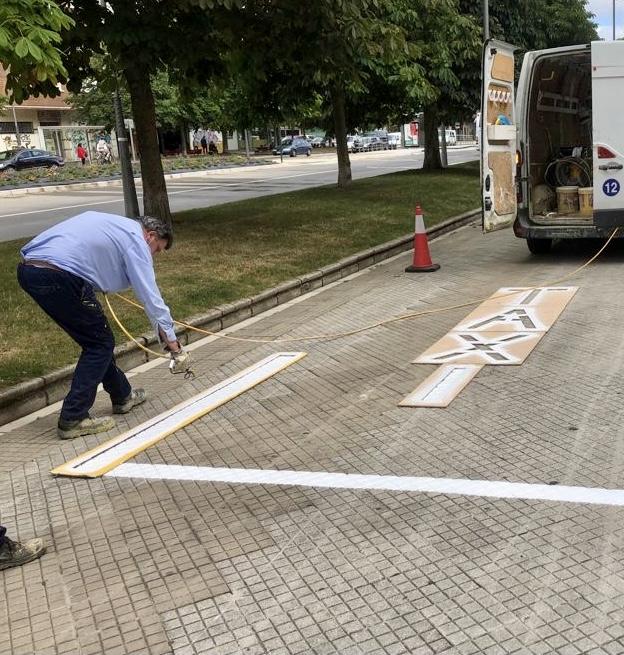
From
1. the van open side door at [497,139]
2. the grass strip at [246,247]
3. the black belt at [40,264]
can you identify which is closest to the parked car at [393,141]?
the grass strip at [246,247]

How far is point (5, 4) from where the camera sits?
5.76 meters

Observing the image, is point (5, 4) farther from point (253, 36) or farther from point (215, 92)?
point (215, 92)

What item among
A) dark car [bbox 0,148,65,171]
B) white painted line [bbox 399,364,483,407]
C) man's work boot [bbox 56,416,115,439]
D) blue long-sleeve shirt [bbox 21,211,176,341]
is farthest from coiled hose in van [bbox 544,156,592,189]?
dark car [bbox 0,148,65,171]

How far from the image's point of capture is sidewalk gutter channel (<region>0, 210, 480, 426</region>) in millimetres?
5914

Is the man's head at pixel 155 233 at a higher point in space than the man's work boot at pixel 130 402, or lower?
higher

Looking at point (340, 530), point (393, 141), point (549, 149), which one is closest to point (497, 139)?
point (549, 149)

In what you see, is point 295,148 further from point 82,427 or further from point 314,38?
point 82,427

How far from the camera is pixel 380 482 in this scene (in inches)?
166

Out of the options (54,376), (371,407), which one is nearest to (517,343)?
(371,407)

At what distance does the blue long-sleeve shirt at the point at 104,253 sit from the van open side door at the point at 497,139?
600cm

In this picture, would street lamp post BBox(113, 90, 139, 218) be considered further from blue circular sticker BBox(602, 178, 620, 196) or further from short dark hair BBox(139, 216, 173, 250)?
short dark hair BBox(139, 216, 173, 250)

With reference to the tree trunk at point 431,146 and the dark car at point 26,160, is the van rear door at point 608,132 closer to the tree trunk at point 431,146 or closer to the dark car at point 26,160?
the tree trunk at point 431,146

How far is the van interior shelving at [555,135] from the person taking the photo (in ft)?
35.4

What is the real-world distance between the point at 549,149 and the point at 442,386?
7465 millimetres
